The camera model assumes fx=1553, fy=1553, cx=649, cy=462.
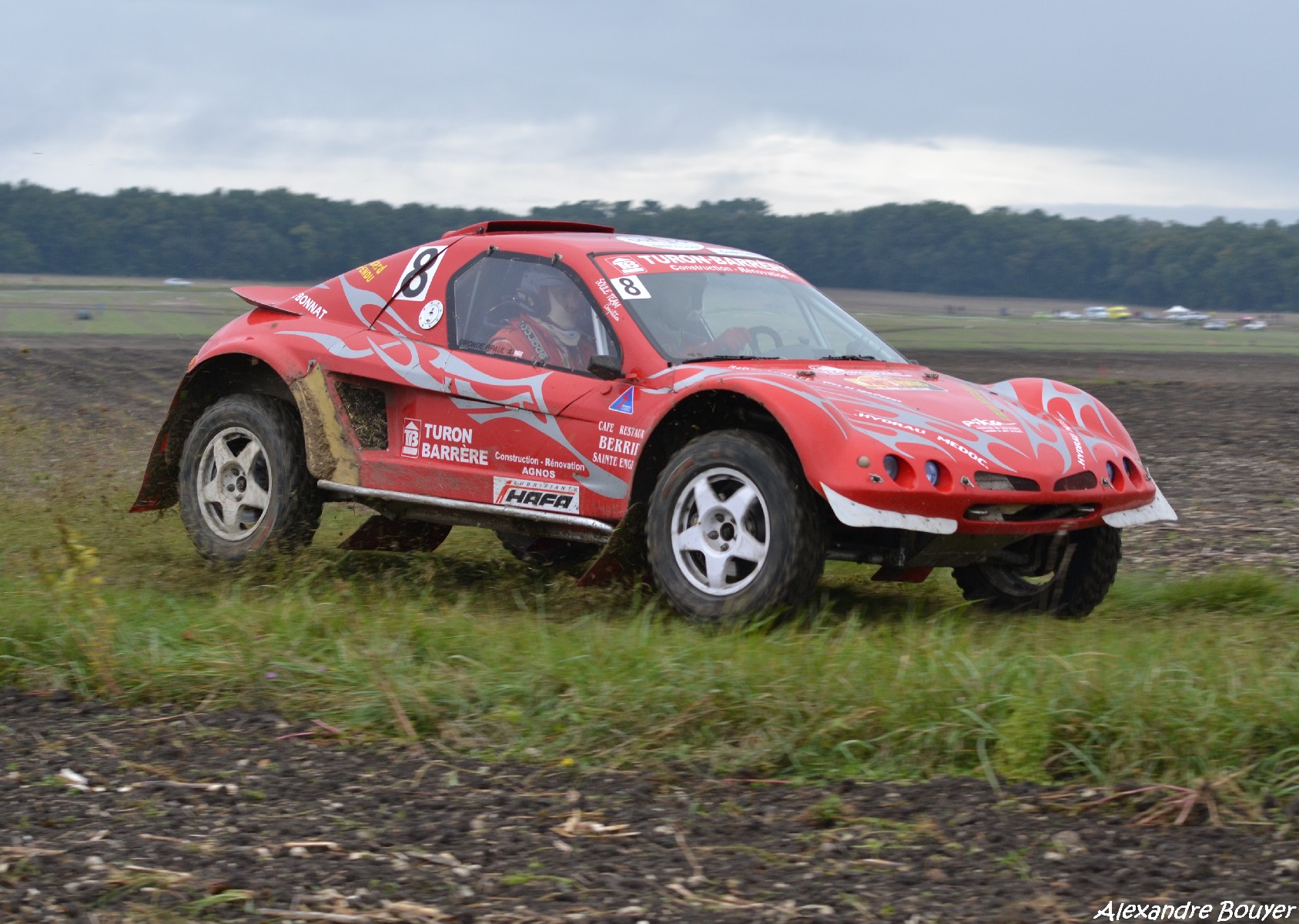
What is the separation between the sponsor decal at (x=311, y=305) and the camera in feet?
23.7

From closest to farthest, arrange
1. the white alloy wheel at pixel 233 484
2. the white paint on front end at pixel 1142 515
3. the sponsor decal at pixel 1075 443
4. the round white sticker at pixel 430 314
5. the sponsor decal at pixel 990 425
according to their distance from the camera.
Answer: the sponsor decal at pixel 990 425 → the sponsor decal at pixel 1075 443 → the white paint on front end at pixel 1142 515 → the round white sticker at pixel 430 314 → the white alloy wheel at pixel 233 484

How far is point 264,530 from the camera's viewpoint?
7.04 m

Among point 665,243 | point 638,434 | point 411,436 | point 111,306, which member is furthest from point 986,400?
point 111,306

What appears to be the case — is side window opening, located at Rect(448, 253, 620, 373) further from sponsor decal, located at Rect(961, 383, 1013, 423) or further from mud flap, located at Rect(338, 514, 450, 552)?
sponsor decal, located at Rect(961, 383, 1013, 423)

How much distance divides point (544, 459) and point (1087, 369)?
74.1 feet

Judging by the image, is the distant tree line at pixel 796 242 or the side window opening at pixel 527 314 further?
the distant tree line at pixel 796 242

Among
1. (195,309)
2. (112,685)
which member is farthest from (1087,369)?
(195,309)

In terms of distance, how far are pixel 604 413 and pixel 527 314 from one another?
75 centimetres

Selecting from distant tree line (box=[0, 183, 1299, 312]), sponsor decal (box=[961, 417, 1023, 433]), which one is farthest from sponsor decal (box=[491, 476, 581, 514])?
distant tree line (box=[0, 183, 1299, 312])

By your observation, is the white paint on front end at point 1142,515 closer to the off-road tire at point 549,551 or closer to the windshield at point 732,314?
the windshield at point 732,314

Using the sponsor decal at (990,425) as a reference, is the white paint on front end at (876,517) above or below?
below

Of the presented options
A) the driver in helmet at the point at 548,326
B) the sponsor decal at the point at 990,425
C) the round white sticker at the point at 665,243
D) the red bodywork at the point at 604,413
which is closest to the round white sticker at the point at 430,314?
the red bodywork at the point at 604,413

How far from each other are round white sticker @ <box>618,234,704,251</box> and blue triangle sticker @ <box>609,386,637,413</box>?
3.54 ft

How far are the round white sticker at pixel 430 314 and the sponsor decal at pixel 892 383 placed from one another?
1924mm
